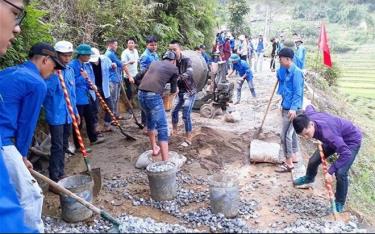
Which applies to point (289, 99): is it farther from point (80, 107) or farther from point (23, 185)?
point (23, 185)

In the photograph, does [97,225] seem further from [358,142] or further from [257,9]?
[257,9]

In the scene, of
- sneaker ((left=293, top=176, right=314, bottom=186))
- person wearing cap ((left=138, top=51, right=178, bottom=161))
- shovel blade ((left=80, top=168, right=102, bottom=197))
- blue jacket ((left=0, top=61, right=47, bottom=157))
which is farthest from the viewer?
person wearing cap ((left=138, top=51, right=178, bottom=161))

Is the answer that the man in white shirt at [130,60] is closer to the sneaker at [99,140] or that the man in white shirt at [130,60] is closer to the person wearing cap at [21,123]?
the sneaker at [99,140]

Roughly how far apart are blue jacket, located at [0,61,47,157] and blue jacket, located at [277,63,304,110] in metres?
4.08

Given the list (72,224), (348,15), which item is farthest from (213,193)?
(348,15)

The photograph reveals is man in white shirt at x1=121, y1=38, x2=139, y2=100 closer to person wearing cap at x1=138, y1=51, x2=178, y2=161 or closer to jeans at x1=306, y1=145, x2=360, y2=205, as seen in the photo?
person wearing cap at x1=138, y1=51, x2=178, y2=161

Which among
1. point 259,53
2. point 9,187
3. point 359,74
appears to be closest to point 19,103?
point 9,187

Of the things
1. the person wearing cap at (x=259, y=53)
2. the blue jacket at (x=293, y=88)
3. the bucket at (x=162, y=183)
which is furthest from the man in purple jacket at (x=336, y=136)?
the person wearing cap at (x=259, y=53)

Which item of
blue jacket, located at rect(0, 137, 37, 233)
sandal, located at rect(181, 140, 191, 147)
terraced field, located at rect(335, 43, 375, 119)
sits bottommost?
terraced field, located at rect(335, 43, 375, 119)

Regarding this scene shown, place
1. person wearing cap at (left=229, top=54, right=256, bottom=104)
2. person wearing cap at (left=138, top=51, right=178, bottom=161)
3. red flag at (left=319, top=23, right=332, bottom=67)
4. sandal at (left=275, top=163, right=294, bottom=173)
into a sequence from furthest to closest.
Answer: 1. person wearing cap at (left=229, top=54, right=256, bottom=104)
2. red flag at (left=319, top=23, right=332, bottom=67)
3. sandal at (left=275, top=163, right=294, bottom=173)
4. person wearing cap at (left=138, top=51, right=178, bottom=161)

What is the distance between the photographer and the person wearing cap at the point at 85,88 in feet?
22.6

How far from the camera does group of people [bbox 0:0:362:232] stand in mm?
3654

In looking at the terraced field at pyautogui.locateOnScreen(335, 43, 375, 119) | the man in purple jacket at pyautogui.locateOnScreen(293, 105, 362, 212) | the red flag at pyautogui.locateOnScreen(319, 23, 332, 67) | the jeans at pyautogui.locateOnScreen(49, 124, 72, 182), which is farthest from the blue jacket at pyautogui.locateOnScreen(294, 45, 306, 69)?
the terraced field at pyautogui.locateOnScreen(335, 43, 375, 119)

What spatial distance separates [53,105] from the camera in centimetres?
551
